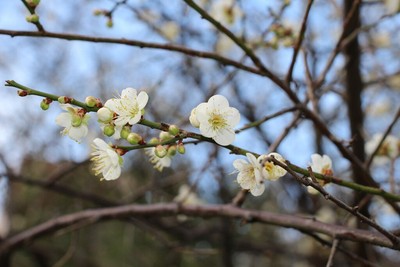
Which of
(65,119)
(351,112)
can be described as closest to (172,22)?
(351,112)

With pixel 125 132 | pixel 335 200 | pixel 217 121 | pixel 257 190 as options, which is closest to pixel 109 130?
pixel 125 132

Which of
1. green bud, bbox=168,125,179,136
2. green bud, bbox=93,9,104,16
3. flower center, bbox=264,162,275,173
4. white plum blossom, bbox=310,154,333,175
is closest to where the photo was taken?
green bud, bbox=168,125,179,136

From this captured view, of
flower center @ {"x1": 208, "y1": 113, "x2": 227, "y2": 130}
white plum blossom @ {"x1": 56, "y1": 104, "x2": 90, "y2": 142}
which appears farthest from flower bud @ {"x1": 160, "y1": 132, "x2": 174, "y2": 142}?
white plum blossom @ {"x1": 56, "y1": 104, "x2": 90, "y2": 142}

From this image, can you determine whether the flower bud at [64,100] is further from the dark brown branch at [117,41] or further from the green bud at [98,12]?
the green bud at [98,12]

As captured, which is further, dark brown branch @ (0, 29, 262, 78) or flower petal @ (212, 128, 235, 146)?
dark brown branch @ (0, 29, 262, 78)

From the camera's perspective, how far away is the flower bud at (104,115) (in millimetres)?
1150

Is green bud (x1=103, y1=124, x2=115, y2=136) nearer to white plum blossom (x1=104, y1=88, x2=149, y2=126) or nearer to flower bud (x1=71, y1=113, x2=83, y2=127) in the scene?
white plum blossom (x1=104, y1=88, x2=149, y2=126)

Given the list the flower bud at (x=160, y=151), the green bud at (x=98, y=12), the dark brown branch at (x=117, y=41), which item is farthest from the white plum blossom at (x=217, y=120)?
the green bud at (x=98, y=12)

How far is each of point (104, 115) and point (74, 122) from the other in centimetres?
15

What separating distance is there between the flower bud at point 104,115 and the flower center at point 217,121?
0.82ft

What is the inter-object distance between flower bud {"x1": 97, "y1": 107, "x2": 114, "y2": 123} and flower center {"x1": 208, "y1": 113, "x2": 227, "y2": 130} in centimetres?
25

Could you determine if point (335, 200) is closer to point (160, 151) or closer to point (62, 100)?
point (160, 151)

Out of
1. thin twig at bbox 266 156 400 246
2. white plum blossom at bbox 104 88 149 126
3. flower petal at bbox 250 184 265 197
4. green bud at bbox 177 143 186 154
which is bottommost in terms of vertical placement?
thin twig at bbox 266 156 400 246

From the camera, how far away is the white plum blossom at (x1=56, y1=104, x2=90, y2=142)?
1259 mm
